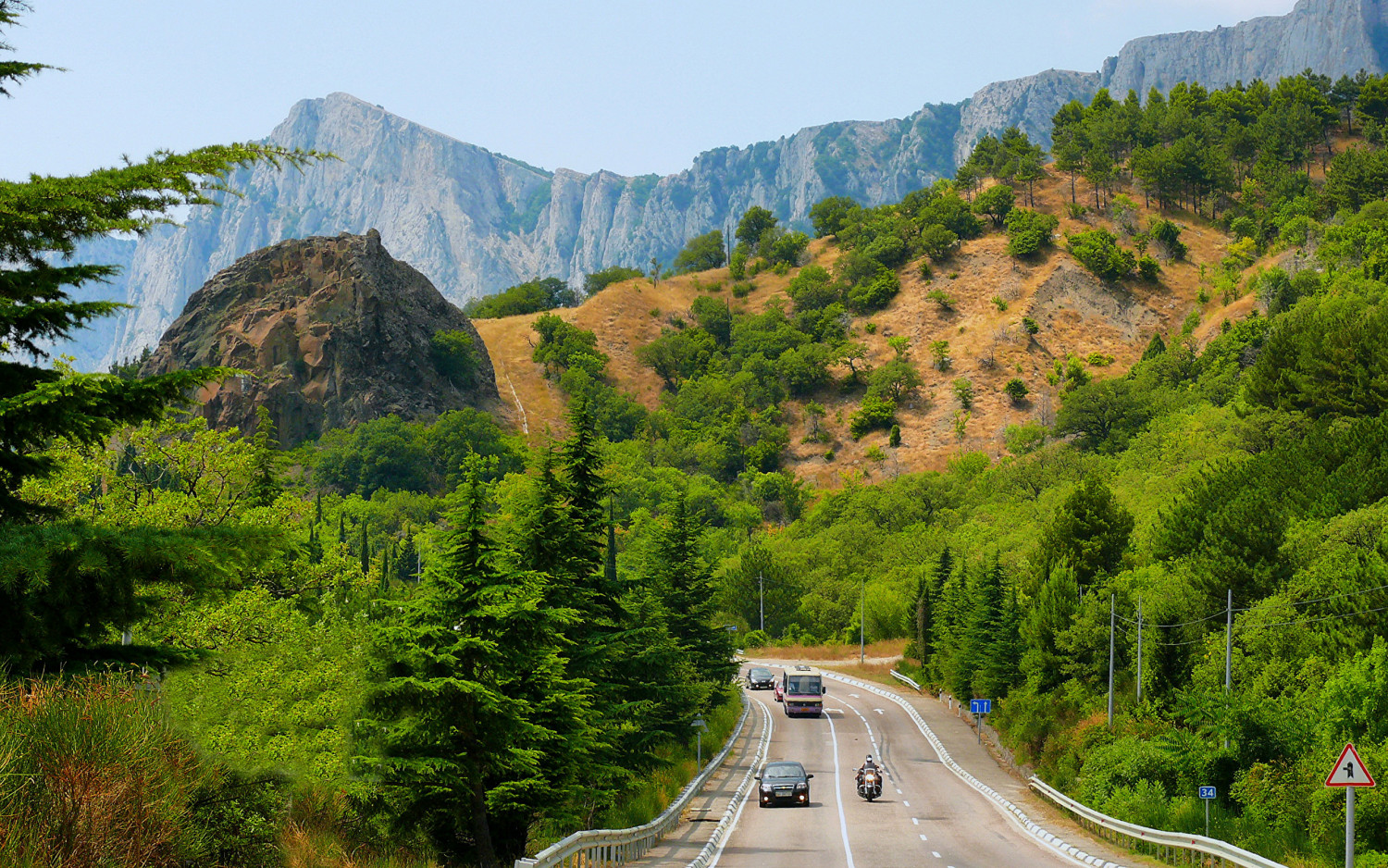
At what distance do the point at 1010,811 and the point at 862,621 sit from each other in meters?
54.9

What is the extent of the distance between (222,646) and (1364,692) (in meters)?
27.0

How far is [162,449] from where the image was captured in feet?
105

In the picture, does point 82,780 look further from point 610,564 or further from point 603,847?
point 610,564

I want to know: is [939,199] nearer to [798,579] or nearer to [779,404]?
[779,404]

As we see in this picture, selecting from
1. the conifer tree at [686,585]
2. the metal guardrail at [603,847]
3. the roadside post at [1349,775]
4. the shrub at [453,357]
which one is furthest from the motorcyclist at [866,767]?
the shrub at [453,357]

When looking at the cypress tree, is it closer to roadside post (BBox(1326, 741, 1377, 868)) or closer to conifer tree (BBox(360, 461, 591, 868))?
conifer tree (BBox(360, 461, 591, 868))

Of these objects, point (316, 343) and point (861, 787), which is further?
point (316, 343)

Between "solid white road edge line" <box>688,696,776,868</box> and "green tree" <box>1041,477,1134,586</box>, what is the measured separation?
17.8 m

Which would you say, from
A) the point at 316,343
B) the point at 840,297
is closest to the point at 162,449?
the point at 316,343

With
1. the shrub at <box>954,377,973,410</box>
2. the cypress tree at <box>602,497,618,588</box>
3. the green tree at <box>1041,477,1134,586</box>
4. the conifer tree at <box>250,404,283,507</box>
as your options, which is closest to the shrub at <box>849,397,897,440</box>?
the shrub at <box>954,377,973,410</box>

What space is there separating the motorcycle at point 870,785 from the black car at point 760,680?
38.2 m

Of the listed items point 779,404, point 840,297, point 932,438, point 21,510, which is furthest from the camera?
point 840,297

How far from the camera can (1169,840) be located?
80.6ft

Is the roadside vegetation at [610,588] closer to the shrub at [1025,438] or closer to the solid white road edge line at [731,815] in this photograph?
the shrub at [1025,438]
